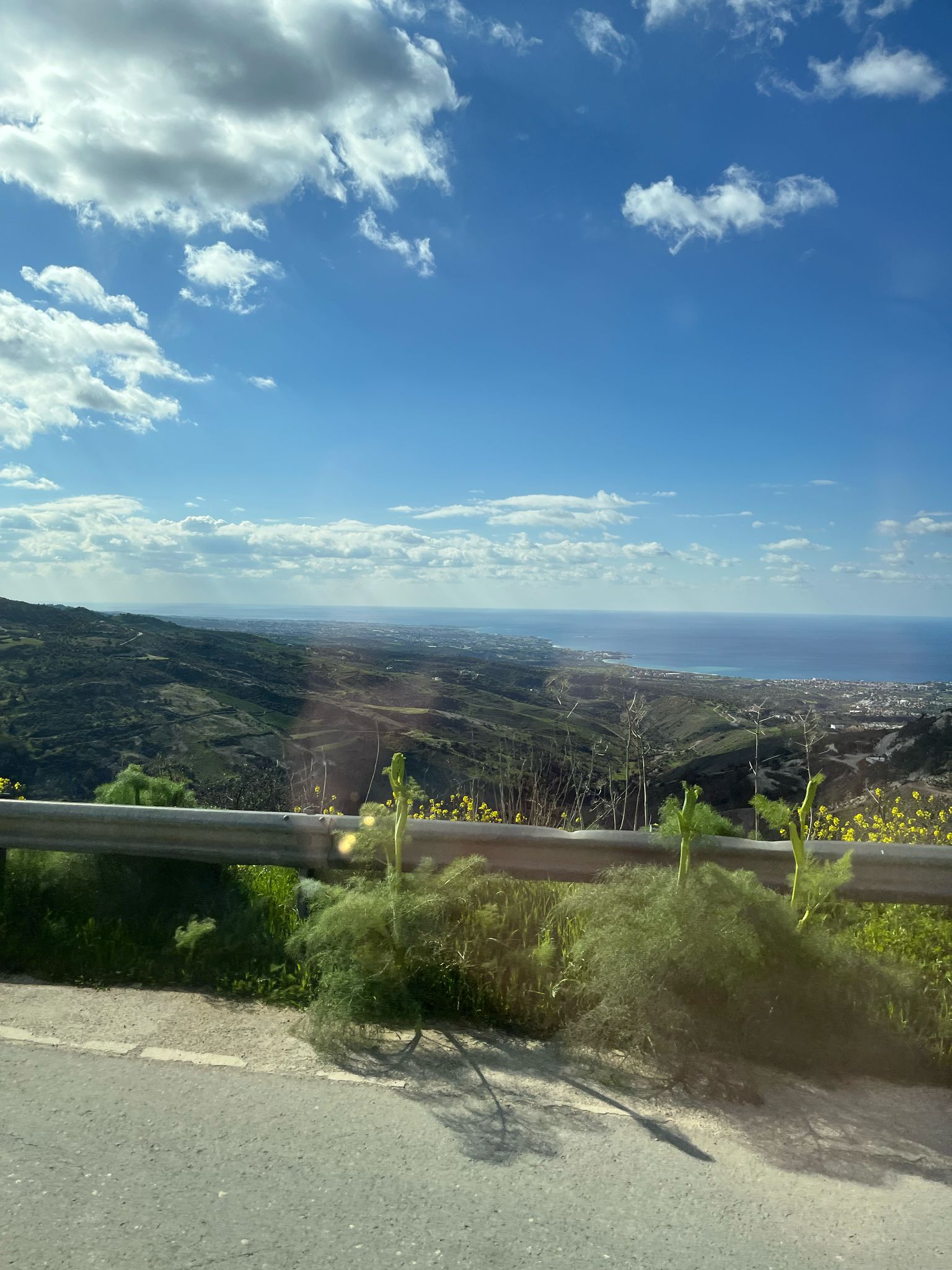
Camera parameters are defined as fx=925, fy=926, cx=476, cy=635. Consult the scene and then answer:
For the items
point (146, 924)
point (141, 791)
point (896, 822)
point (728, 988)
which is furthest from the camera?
point (896, 822)

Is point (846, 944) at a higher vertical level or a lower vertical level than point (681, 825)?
lower

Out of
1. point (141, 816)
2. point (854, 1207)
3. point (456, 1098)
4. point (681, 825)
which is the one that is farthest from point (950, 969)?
point (141, 816)

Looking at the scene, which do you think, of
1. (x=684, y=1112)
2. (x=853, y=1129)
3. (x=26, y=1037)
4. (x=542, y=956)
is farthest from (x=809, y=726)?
(x=26, y=1037)

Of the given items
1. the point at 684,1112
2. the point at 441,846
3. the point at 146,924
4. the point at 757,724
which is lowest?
the point at 684,1112

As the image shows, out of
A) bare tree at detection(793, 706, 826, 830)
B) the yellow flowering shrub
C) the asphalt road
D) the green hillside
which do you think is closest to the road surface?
the asphalt road

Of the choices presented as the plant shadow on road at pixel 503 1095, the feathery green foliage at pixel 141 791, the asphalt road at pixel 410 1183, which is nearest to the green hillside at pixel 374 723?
the feathery green foliage at pixel 141 791

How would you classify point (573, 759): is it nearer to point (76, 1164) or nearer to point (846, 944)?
point (846, 944)

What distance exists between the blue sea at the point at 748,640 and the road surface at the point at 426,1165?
1425 cm

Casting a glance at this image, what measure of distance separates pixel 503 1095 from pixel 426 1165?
641mm

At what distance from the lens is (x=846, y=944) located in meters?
4.47

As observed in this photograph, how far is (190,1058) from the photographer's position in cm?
407

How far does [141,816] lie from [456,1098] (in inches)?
107

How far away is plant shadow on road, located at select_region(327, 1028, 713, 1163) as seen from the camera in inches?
136

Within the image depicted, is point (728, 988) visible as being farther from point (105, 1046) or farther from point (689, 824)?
point (105, 1046)
